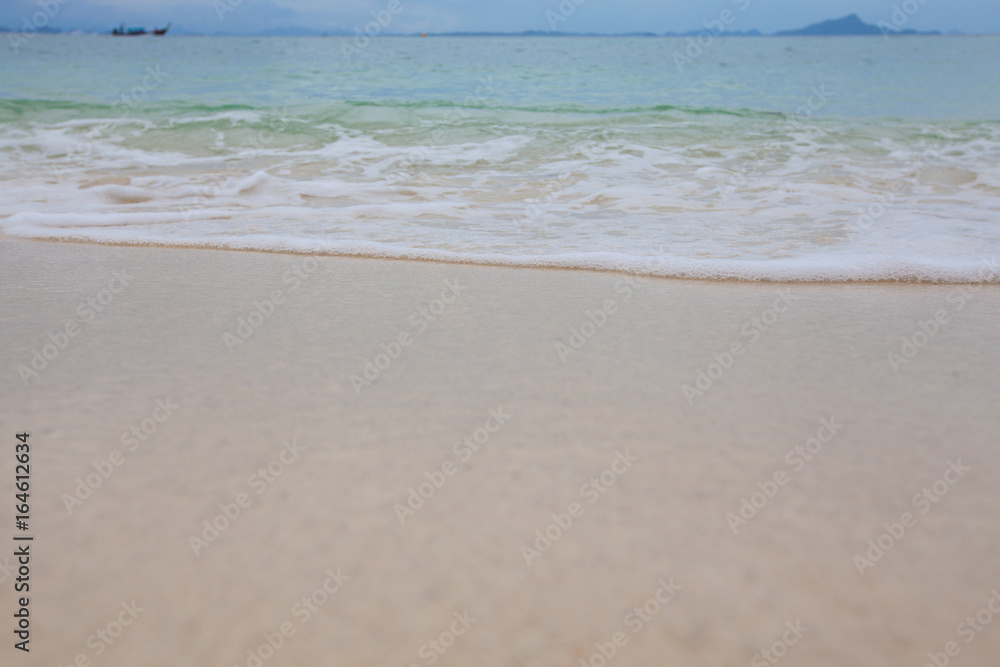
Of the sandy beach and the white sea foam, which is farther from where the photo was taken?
the white sea foam

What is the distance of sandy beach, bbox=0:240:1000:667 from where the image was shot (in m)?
1.21

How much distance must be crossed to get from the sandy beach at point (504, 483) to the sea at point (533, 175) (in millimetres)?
1129

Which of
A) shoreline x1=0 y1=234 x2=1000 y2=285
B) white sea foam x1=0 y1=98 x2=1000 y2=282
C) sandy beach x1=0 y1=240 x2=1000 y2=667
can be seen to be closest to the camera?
sandy beach x1=0 y1=240 x2=1000 y2=667

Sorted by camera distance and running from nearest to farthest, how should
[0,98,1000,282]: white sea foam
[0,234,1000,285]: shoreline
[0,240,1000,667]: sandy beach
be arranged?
[0,240,1000,667]: sandy beach, [0,234,1000,285]: shoreline, [0,98,1000,282]: white sea foam

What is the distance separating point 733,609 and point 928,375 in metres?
1.36

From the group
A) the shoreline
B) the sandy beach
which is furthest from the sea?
the sandy beach

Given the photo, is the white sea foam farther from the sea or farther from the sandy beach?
the sandy beach

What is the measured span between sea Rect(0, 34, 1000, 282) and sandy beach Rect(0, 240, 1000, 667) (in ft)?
3.70

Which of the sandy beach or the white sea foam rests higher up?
the sandy beach

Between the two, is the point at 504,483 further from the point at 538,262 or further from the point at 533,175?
the point at 533,175

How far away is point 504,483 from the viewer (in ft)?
5.22

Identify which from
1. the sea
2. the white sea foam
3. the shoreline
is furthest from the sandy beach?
the sea

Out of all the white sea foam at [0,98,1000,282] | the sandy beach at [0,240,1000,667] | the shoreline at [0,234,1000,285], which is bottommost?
the white sea foam at [0,98,1000,282]

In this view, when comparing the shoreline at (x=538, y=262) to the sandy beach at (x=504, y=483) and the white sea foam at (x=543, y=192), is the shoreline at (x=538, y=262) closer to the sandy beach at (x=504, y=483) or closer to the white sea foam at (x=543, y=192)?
the white sea foam at (x=543, y=192)
